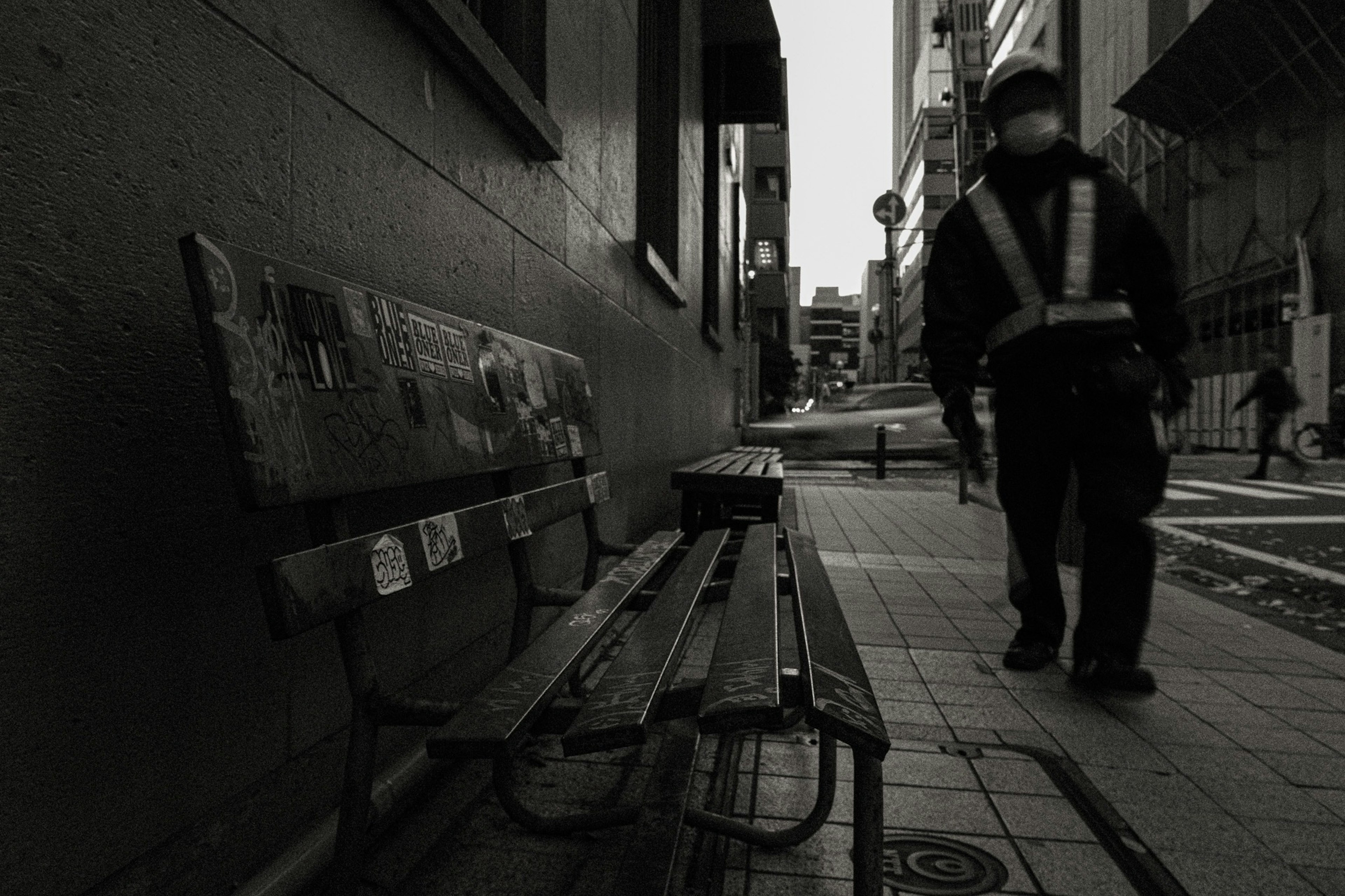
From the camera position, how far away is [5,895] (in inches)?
47.0

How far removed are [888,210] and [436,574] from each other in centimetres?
2672

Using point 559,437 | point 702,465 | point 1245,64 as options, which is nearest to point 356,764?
point 559,437

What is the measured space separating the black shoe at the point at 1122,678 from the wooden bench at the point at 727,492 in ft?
7.69

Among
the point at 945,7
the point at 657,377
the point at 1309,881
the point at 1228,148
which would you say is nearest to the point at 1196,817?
the point at 1309,881

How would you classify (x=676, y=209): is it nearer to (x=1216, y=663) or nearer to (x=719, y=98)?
(x=719, y=98)

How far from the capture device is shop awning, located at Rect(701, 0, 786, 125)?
1123 cm

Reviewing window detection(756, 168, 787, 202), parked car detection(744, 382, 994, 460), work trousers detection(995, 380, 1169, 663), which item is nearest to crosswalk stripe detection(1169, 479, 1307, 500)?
parked car detection(744, 382, 994, 460)

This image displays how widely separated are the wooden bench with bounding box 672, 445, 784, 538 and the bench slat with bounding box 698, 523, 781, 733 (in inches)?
109

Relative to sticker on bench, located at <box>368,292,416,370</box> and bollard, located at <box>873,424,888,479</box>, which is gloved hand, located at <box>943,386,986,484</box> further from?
bollard, located at <box>873,424,888,479</box>

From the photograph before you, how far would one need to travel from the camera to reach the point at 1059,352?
325 centimetres

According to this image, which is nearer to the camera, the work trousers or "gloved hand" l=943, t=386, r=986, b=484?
the work trousers

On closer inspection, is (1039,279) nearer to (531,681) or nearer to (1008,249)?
(1008,249)

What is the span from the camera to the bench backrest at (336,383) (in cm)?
129

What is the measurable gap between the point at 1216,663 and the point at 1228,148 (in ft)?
95.3
